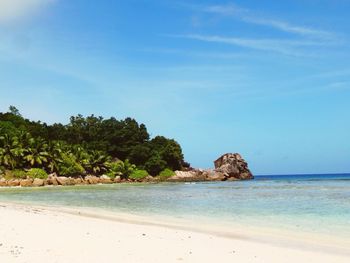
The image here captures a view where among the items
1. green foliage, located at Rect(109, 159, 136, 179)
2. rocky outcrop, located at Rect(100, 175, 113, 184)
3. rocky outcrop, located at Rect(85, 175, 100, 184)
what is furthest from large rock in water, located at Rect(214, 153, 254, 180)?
rocky outcrop, located at Rect(85, 175, 100, 184)

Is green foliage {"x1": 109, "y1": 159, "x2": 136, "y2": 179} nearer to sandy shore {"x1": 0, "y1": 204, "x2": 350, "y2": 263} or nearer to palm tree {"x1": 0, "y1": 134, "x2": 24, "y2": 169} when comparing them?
palm tree {"x1": 0, "y1": 134, "x2": 24, "y2": 169}

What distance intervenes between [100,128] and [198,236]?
88212 millimetres

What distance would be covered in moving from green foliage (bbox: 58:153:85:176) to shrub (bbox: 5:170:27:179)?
24.9 feet

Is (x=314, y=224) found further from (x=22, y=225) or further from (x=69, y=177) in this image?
(x=69, y=177)

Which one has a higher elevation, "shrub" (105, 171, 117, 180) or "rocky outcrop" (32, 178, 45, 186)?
"shrub" (105, 171, 117, 180)

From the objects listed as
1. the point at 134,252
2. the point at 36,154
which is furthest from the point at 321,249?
the point at 36,154

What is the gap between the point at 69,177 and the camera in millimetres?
76562

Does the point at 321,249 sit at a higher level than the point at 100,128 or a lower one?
lower

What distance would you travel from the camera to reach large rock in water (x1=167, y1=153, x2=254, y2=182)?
3917 inches

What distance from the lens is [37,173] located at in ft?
235

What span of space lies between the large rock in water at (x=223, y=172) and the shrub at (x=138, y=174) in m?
5.97

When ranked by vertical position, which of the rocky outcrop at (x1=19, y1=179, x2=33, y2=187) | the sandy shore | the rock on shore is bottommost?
the sandy shore

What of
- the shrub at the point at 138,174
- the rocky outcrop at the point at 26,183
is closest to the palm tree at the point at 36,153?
the rocky outcrop at the point at 26,183

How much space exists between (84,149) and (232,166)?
4671cm
